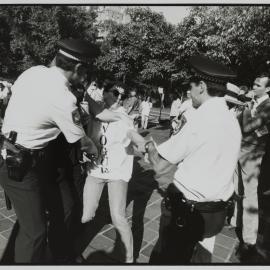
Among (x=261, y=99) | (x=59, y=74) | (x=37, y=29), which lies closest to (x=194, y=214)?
(x=59, y=74)

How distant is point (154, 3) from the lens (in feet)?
10.2

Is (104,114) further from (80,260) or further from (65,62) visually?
(80,260)

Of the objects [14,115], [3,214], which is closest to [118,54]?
[3,214]

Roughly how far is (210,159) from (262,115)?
164cm

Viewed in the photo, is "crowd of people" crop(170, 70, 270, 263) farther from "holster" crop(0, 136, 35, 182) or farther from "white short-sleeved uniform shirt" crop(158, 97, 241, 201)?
"holster" crop(0, 136, 35, 182)

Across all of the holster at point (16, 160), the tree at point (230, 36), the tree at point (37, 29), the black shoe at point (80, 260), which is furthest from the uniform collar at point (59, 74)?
the tree at point (37, 29)

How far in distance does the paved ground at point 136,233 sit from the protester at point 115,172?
23 centimetres

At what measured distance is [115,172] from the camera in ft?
10.0

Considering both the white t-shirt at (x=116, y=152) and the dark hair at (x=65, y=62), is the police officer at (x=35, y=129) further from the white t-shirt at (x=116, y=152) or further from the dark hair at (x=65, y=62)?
the white t-shirt at (x=116, y=152)

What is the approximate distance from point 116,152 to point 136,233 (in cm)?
138

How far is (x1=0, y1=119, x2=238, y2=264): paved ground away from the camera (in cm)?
341

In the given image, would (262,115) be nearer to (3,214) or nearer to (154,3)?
(154,3)

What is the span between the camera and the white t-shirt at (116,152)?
3066 mm

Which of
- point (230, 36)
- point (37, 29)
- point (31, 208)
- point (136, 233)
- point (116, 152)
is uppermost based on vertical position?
point (37, 29)
